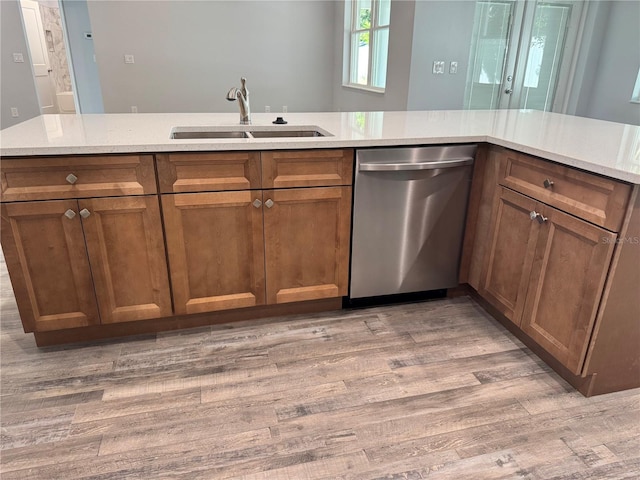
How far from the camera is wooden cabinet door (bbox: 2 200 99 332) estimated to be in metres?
1.72

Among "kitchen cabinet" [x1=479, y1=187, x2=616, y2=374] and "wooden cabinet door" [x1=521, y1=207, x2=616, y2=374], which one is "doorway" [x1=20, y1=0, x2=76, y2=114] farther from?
"wooden cabinet door" [x1=521, y1=207, x2=616, y2=374]

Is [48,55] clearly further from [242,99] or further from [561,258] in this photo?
[561,258]

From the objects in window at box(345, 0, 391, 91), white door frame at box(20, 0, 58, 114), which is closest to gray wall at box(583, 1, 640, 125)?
window at box(345, 0, 391, 91)

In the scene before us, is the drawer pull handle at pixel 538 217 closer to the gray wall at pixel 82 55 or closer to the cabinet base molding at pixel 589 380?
the cabinet base molding at pixel 589 380

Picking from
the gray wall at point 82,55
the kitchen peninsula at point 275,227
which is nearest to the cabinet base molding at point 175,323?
the kitchen peninsula at point 275,227

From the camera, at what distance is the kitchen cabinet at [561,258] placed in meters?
1.49

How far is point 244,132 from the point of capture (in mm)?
2270

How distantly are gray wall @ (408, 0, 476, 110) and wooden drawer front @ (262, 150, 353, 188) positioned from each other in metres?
2.69

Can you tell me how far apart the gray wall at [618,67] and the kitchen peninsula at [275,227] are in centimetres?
293

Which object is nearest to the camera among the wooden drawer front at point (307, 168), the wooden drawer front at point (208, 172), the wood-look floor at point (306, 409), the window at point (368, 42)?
the wood-look floor at point (306, 409)

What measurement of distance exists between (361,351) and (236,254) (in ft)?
2.36

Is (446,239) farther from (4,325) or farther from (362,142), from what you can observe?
(4,325)

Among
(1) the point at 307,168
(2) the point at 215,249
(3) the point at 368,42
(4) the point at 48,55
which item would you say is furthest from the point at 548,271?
(4) the point at 48,55

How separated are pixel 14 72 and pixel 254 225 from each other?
17.4ft
